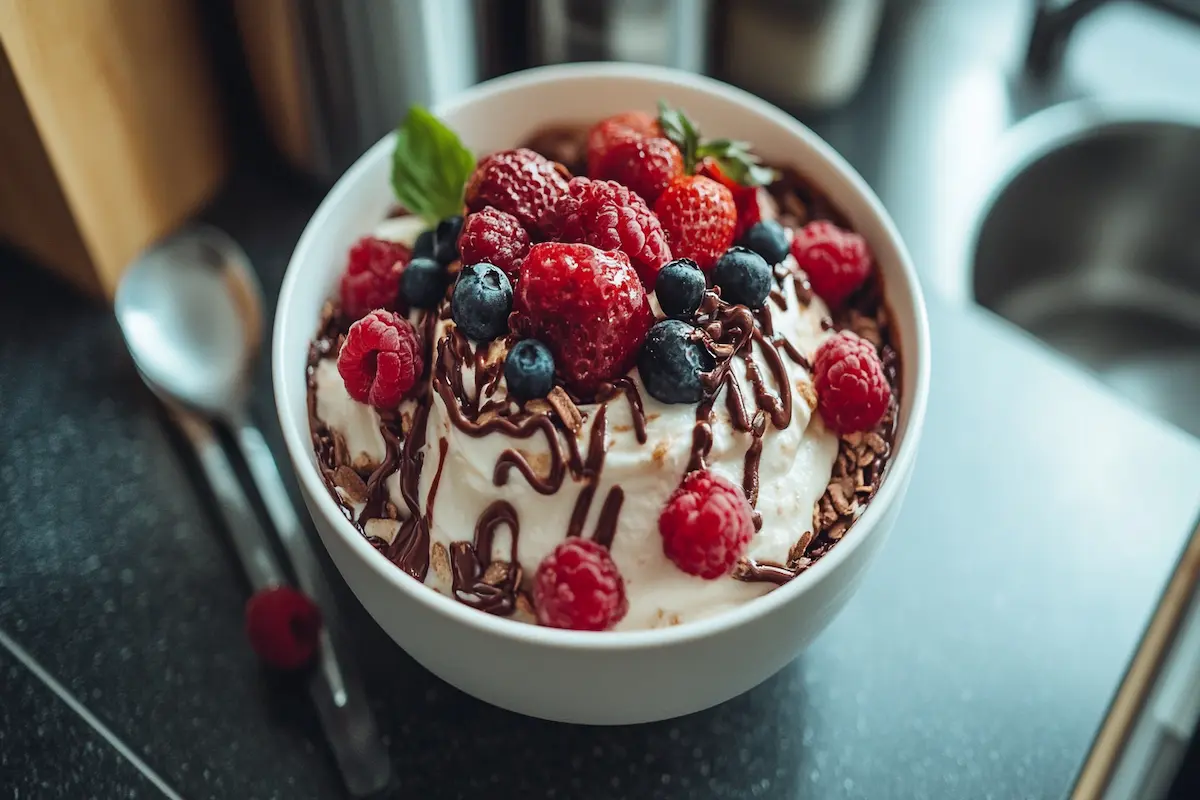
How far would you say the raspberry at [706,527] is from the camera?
2.45ft

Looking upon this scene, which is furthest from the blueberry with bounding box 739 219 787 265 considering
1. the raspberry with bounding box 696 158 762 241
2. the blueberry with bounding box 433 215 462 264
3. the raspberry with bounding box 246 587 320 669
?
the raspberry with bounding box 246 587 320 669

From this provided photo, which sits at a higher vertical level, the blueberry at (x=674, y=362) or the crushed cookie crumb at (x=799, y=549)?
the blueberry at (x=674, y=362)

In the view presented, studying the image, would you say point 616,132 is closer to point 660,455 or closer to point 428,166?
point 428,166

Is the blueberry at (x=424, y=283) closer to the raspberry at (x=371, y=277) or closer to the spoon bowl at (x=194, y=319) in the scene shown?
the raspberry at (x=371, y=277)

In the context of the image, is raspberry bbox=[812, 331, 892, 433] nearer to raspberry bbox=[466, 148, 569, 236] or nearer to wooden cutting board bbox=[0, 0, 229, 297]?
raspberry bbox=[466, 148, 569, 236]

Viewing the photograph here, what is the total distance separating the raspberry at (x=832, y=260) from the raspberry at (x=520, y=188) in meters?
0.22

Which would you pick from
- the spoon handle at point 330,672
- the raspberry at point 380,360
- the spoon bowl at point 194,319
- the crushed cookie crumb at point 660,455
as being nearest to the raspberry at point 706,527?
the crushed cookie crumb at point 660,455

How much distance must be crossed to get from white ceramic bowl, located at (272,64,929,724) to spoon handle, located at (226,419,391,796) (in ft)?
0.50

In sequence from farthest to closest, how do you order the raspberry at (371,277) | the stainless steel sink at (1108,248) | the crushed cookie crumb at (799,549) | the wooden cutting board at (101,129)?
the stainless steel sink at (1108,248), the wooden cutting board at (101,129), the raspberry at (371,277), the crushed cookie crumb at (799,549)

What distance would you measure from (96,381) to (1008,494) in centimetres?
97

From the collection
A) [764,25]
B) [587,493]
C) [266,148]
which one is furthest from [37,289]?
[764,25]

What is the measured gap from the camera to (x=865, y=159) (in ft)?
4.61

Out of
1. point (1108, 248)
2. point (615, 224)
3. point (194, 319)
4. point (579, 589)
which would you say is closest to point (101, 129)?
point (194, 319)

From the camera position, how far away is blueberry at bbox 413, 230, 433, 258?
91 cm
